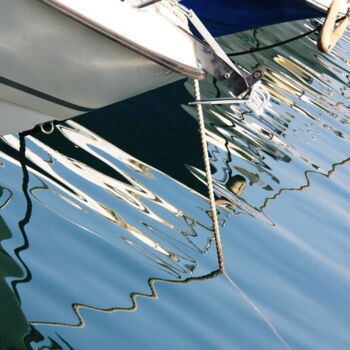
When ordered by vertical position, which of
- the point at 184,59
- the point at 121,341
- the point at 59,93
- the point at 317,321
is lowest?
the point at 121,341

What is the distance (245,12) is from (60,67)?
16.4 ft

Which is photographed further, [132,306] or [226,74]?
[226,74]

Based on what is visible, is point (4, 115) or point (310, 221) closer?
point (4, 115)

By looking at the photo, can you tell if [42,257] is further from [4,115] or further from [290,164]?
[290,164]

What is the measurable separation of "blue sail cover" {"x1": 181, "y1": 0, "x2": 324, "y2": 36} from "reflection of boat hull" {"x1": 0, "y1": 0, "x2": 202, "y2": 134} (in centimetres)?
427

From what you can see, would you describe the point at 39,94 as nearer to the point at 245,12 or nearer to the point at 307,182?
the point at 307,182

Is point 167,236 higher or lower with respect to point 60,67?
lower

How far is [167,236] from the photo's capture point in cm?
493

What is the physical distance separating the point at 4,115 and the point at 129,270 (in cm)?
115

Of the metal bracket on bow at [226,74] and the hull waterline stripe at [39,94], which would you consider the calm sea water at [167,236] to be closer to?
the hull waterline stripe at [39,94]

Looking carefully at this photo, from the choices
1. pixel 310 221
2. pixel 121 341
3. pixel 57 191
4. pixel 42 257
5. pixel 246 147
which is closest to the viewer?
pixel 121 341

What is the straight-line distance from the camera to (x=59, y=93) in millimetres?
4641

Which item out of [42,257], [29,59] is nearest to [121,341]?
[42,257]

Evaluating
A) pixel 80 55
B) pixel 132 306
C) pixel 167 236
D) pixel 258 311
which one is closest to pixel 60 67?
pixel 80 55
